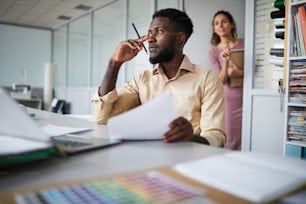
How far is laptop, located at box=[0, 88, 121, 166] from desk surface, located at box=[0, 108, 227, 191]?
2 cm

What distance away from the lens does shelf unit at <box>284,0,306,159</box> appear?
82.1 inches

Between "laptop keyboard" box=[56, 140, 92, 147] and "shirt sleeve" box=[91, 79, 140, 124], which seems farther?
"shirt sleeve" box=[91, 79, 140, 124]

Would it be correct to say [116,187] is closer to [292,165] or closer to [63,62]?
[292,165]

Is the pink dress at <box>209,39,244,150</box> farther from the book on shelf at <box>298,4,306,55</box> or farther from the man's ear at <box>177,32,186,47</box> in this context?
the man's ear at <box>177,32,186,47</box>

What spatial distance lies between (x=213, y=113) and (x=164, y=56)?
1.58 feet

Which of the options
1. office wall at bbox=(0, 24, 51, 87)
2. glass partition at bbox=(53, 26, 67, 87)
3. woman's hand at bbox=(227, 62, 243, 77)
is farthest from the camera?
office wall at bbox=(0, 24, 51, 87)

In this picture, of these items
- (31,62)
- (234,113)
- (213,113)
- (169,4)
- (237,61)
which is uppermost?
(169,4)

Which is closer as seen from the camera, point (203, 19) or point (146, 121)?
point (146, 121)

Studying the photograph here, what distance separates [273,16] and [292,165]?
83.7 inches

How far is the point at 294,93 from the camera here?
2.15 meters

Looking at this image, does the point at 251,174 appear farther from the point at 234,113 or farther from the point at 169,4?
the point at 169,4

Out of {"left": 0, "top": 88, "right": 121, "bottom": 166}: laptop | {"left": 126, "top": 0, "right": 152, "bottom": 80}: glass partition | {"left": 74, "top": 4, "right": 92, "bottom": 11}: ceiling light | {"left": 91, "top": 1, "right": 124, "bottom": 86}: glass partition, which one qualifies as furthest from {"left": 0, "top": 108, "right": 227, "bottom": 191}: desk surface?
{"left": 74, "top": 4, "right": 92, "bottom": 11}: ceiling light

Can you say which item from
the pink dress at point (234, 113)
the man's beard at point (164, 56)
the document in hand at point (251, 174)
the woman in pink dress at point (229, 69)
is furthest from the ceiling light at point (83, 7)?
the document in hand at point (251, 174)

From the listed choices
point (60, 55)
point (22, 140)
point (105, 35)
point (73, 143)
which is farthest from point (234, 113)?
point (60, 55)
